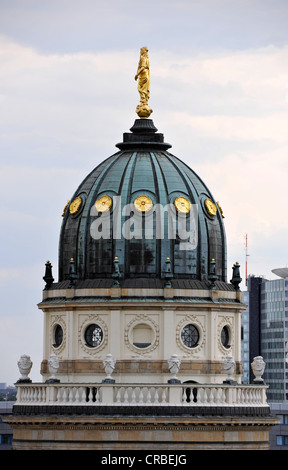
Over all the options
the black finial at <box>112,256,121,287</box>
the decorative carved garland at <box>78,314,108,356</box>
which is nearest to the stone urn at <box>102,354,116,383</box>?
the decorative carved garland at <box>78,314,108,356</box>

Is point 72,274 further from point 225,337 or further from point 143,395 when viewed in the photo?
point 225,337

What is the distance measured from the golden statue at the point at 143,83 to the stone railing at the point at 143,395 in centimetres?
1523

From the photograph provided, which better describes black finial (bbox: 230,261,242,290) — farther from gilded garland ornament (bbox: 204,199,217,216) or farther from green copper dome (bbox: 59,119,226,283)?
gilded garland ornament (bbox: 204,199,217,216)

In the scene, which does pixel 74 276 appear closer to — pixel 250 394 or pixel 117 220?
pixel 117 220

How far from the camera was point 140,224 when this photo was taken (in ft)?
274

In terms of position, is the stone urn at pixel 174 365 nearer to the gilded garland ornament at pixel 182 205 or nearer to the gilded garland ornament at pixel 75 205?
the gilded garland ornament at pixel 182 205

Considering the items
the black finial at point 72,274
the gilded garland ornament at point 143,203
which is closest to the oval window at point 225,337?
the gilded garland ornament at point 143,203

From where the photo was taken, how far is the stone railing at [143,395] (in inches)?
3172

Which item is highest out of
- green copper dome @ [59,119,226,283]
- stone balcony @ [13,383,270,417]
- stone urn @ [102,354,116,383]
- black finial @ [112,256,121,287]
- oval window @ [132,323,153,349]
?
green copper dome @ [59,119,226,283]

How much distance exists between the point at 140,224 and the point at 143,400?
894 centimetres

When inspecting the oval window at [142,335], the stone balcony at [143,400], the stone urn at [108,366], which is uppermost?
the oval window at [142,335]

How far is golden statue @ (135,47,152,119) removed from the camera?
87250 mm

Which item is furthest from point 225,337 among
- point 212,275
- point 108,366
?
point 108,366
